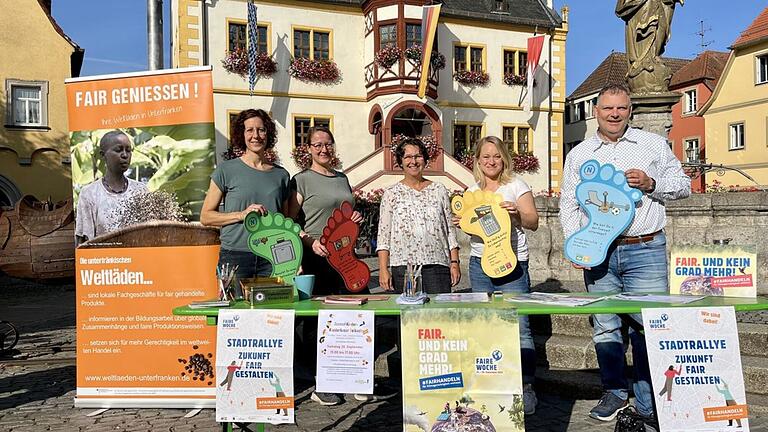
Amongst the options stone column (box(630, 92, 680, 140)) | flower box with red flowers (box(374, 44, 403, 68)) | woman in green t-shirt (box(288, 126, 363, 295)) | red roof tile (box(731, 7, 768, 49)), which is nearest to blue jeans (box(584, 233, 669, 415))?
woman in green t-shirt (box(288, 126, 363, 295))

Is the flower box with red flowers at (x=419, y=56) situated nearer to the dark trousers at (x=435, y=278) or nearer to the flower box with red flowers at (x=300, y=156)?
the flower box with red flowers at (x=300, y=156)

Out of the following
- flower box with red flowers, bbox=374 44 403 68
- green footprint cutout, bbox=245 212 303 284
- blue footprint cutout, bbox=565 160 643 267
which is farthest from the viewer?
flower box with red flowers, bbox=374 44 403 68

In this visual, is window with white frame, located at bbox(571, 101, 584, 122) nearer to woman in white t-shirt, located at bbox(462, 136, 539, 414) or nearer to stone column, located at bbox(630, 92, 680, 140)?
stone column, located at bbox(630, 92, 680, 140)

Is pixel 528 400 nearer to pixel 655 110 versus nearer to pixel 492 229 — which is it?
pixel 492 229

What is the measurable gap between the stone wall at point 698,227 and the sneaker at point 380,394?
9.61 ft

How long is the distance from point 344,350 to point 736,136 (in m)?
31.8

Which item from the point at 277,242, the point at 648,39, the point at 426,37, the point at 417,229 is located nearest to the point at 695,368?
the point at 417,229

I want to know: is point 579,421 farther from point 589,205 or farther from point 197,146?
point 197,146

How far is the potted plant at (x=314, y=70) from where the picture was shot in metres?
22.2

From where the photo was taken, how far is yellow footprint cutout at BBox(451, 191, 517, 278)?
4.10m

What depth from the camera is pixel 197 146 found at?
4.69 meters

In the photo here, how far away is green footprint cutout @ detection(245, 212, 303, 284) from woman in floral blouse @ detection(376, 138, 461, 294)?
77 cm

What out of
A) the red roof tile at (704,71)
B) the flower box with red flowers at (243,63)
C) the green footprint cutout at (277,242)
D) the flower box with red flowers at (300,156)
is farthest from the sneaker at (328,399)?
the red roof tile at (704,71)

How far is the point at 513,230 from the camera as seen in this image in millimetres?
4250
